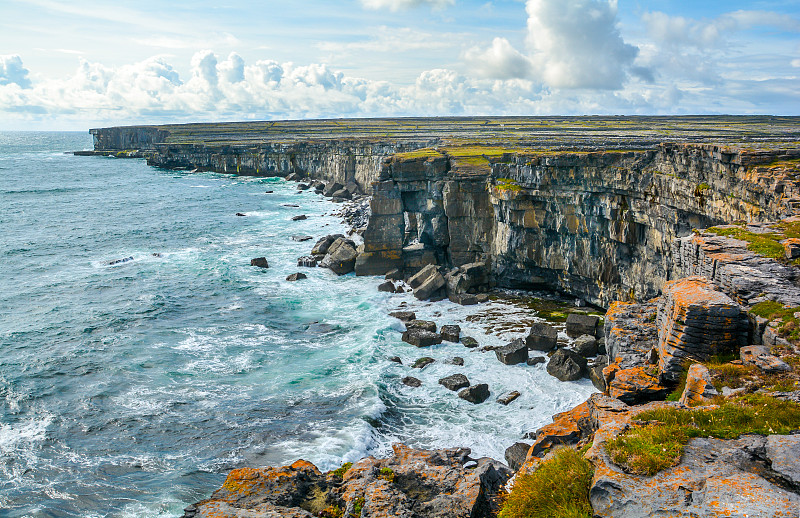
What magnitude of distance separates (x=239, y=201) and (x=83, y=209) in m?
25.4

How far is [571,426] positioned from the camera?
55.3 ft

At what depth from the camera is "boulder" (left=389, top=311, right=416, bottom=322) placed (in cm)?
3884

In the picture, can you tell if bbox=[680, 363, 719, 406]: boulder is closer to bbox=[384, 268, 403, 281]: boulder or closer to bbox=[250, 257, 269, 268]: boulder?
bbox=[384, 268, 403, 281]: boulder

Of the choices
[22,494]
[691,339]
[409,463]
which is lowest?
[22,494]

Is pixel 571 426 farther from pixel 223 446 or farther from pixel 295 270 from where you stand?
pixel 295 270

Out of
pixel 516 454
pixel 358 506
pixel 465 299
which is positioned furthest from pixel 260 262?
pixel 358 506

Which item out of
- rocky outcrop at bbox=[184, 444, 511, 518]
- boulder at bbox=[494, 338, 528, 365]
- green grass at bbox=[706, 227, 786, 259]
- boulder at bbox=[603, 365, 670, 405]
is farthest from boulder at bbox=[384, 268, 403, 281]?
boulder at bbox=[603, 365, 670, 405]

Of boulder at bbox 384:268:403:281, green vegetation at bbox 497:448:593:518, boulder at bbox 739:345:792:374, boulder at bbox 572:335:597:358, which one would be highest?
boulder at bbox 739:345:792:374

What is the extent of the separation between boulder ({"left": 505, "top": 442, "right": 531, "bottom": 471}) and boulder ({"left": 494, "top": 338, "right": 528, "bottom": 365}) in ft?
31.3

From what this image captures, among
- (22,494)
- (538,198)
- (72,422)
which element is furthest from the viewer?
(538,198)

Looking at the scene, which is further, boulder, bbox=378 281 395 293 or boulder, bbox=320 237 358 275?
boulder, bbox=320 237 358 275

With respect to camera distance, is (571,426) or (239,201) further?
(239,201)

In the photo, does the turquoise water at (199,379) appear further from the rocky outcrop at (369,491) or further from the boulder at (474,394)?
the rocky outcrop at (369,491)

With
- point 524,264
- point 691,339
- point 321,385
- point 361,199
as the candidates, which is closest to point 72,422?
point 321,385
